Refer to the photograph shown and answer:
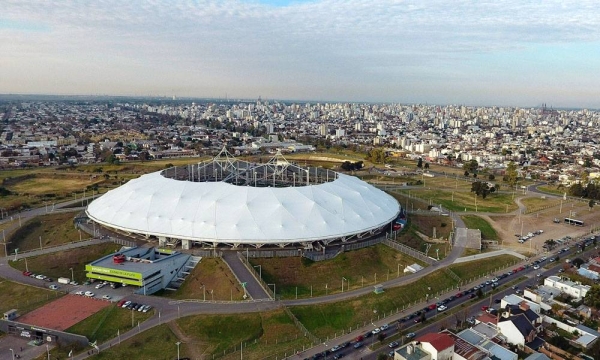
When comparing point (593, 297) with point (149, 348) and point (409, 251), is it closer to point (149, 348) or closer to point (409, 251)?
point (409, 251)

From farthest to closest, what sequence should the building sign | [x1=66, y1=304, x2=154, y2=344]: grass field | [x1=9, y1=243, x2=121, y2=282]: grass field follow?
[x1=9, y1=243, x2=121, y2=282]: grass field → the building sign → [x1=66, y1=304, x2=154, y2=344]: grass field

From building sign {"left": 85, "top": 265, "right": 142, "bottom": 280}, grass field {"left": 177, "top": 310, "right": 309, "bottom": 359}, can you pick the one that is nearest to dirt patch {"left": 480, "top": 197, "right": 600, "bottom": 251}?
grass field {"left": 177, "top": 310, "right": 309, "bottom": 359}

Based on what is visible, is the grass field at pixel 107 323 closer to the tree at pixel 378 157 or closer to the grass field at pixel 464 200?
the grass field at pixel 464 200

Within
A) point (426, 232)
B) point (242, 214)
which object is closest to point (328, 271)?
point (242, 214)

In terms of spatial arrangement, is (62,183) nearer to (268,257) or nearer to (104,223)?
(104,223)

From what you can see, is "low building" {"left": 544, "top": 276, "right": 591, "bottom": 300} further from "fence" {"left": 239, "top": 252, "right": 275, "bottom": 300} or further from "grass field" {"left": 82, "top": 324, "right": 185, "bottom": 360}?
"grass field" {"left": 82, "top": 324, "right": 185, "bottom": 360}

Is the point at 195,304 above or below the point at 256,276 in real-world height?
below

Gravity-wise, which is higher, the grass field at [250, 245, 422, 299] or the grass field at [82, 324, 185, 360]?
the grass field at [250, 245, 422, 299]
